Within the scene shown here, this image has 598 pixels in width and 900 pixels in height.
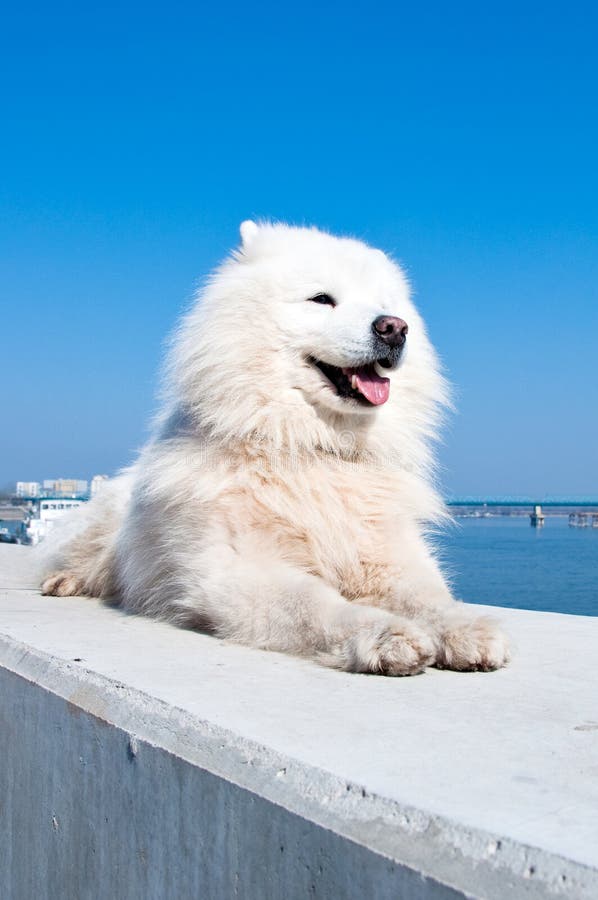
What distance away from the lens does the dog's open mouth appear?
3480 millimetres

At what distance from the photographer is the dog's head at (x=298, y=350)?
134 inches

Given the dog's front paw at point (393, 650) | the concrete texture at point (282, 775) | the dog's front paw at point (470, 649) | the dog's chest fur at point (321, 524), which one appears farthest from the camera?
the dog's chest fur at point (321, 524)

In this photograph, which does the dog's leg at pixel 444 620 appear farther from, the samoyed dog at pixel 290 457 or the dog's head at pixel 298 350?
the dog's head at pixel 298 350

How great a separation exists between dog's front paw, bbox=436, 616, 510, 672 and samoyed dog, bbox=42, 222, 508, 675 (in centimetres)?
12

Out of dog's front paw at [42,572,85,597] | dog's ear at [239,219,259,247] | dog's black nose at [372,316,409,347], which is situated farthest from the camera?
dog's front paw at [42,572,85,597]

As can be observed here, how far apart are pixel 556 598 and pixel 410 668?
24.9ft

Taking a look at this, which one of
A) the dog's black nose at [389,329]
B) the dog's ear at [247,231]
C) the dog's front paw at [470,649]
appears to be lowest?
the dog's front paw at [470,649]

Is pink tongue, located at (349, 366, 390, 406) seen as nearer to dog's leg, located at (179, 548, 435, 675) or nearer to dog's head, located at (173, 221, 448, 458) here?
dog's head, located at (173, 221, 448, 458)

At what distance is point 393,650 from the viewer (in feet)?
7.66

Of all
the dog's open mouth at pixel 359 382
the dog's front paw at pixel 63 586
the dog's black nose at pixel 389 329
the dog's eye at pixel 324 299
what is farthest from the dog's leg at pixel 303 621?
the dog's front paw at pixel 63 586

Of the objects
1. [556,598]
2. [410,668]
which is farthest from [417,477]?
[556,598]

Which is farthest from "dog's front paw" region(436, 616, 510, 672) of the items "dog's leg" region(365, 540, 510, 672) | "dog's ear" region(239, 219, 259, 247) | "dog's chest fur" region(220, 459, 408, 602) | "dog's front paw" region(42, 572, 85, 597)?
"dog's front paw" region(42, 572, 85, 597)

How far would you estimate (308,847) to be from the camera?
4.50ft

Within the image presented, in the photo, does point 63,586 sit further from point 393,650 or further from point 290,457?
point 393,650
